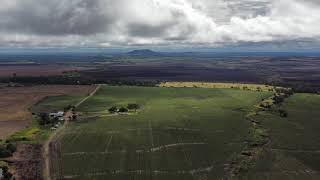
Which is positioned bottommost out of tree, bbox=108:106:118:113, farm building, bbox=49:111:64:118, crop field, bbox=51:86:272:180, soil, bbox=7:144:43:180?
soil, bbox=7:144:43:180

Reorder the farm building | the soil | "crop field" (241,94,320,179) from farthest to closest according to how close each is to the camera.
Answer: the farm building
"crop field" (241,94,320,179)
the soil

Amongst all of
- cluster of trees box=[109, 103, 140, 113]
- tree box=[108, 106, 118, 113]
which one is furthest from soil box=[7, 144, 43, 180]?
cluster of trees box=[109, 103, 140, 113]

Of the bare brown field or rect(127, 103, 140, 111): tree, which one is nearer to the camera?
the bare brown field

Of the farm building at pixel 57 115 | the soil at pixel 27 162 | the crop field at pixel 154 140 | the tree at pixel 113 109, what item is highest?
the tree at pixel 113 109

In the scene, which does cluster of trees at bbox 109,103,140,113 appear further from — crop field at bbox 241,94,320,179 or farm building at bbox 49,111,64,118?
crop field at bbox 241,94,320,179

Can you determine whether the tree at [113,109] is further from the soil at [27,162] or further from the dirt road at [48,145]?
the soil at [27,162]

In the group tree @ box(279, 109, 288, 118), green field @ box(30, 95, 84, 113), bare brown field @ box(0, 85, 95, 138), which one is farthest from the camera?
green field @ box(30, 95, 84, 113)

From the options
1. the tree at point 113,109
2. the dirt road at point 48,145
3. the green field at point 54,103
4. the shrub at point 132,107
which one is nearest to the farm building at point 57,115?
the dirt road at point 48,145

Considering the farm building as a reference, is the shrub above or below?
above
